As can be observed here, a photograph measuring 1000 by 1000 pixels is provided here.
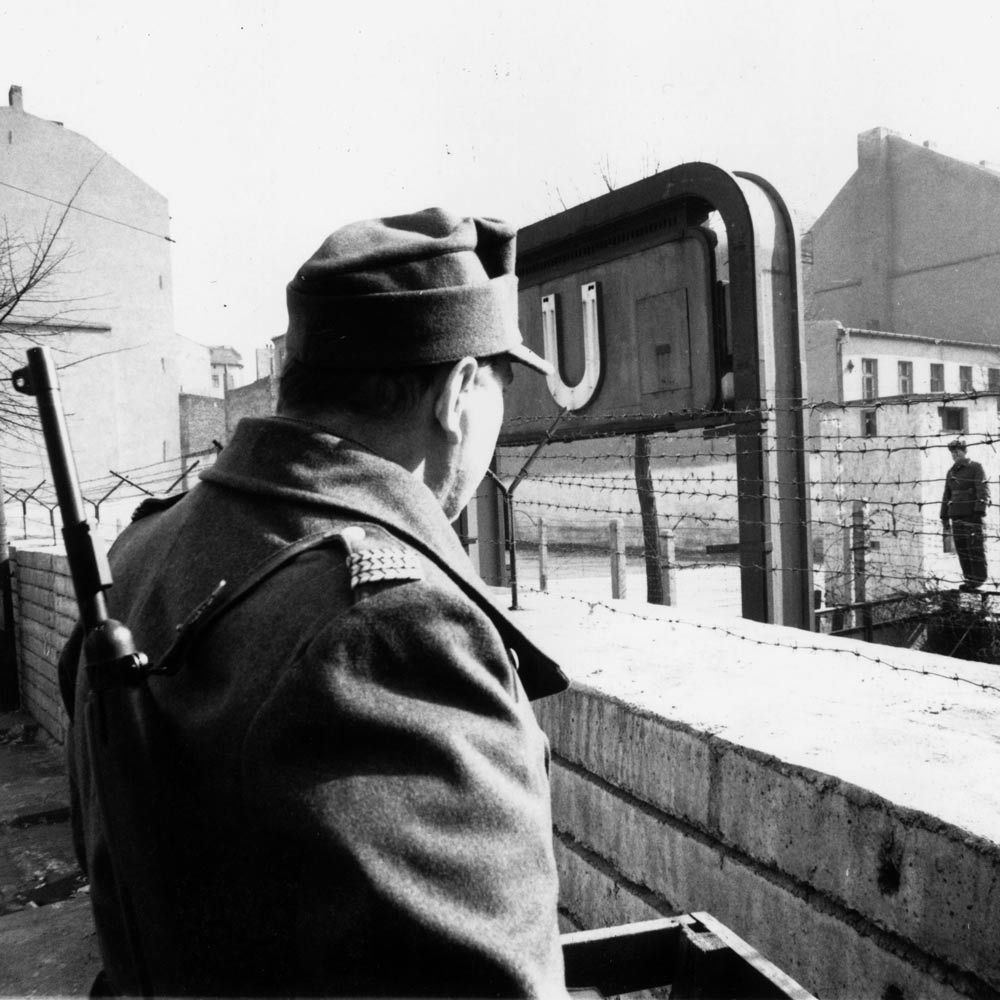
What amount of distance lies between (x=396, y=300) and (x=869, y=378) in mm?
31248

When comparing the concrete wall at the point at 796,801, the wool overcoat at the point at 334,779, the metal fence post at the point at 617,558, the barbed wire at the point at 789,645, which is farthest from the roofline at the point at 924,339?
the wool overcoat at the point at 334,779

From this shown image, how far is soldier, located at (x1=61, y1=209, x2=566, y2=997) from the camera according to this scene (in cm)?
105

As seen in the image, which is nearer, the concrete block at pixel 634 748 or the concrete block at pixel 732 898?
the concrete block at pixel 732 898

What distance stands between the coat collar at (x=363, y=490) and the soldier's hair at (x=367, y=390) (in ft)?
0.21

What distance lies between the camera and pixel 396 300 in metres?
1.42

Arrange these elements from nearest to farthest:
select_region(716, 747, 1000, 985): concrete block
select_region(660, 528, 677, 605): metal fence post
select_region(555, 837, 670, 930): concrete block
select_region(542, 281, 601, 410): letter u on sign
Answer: select_region(716, 747, 1000, 985): concrete block
select_region(555, 837, 670, 930): concrete block
select_region(542, 281, 601, 410): letter u on sign
select_region(660, 528, 677, 605): metal fence post

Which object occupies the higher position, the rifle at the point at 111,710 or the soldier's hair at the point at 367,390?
the soldier's hair at the point at 367,390

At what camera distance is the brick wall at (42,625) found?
8617 mm

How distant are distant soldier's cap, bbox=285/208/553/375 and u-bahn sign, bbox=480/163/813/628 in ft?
7.09

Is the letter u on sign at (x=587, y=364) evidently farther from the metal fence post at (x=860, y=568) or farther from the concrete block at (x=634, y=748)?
the metal fence post at (x=860, y=568)

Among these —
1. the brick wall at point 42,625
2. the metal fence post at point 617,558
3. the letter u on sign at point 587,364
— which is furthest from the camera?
the metal fence post at point 617,558

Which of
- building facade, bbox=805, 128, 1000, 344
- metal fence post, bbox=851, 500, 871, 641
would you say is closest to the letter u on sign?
metal fence post, bbox=851, 500, 871, 641

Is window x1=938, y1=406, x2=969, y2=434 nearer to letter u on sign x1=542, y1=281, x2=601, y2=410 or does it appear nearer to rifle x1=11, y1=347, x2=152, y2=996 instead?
letter u on sign x1=542, y1=281, x2=601, y2=410

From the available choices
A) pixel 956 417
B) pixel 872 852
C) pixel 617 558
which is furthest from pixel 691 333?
pixel 956 417
